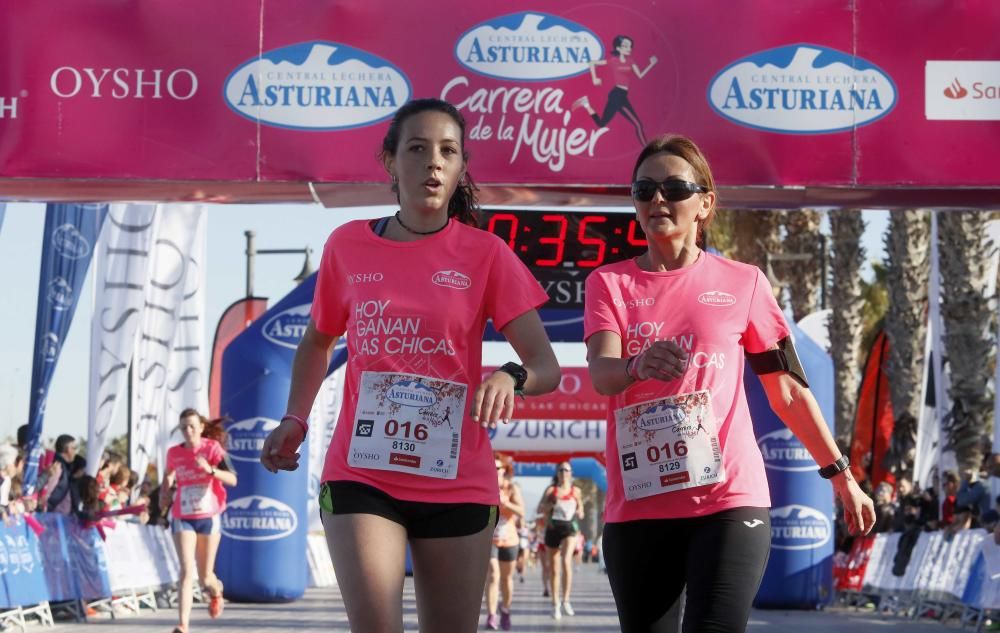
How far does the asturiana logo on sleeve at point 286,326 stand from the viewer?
17.0m

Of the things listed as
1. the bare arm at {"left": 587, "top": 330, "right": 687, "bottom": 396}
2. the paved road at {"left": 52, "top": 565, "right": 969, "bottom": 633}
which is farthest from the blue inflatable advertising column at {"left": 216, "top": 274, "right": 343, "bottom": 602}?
the bare arm at {"left": 587, "top": 330, "right": 687, "bottom": 396}

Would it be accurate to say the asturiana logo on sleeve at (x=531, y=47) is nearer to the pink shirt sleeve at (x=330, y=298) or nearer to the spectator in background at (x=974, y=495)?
the pink shirt sleeve at (x=330, y=298)

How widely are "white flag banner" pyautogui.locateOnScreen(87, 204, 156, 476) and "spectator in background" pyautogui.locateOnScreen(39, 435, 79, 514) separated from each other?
0.24m

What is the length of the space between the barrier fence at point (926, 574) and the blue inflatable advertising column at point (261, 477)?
263 inches

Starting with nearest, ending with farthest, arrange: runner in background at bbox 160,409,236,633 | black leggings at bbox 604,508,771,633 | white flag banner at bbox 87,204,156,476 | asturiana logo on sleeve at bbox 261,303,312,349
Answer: black leggings at bbox 604,508,771,633 → runner in background at bbox 160,409,236,633 → white flag banner at bbox 87,204,156,476 → asturiana logo on sleeve at bbox 261,303,312,349

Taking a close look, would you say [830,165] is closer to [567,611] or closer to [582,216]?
[582,216]

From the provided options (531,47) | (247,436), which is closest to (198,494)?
(247,436)

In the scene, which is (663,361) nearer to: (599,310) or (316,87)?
(599,310)

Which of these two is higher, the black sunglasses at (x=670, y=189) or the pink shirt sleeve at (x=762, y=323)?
the black sunglasses at (x=670, y=189)

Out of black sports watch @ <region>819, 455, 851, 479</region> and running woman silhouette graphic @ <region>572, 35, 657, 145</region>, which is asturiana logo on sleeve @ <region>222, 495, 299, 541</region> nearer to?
running woman silhouette graphic @ <region>572, 35, 657, 145</region>

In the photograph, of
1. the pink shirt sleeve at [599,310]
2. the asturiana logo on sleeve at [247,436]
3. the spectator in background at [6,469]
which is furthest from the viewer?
the asturiana logo on sleeve at [247,436]

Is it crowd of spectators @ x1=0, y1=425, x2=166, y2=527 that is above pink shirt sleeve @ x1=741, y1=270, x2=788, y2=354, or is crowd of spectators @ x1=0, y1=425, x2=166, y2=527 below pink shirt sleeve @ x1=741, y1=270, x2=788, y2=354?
below

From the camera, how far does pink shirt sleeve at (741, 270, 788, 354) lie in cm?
470

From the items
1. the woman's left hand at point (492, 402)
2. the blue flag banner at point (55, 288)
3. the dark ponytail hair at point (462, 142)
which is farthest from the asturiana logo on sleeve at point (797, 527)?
the woman's left hand at point (492, 402)
